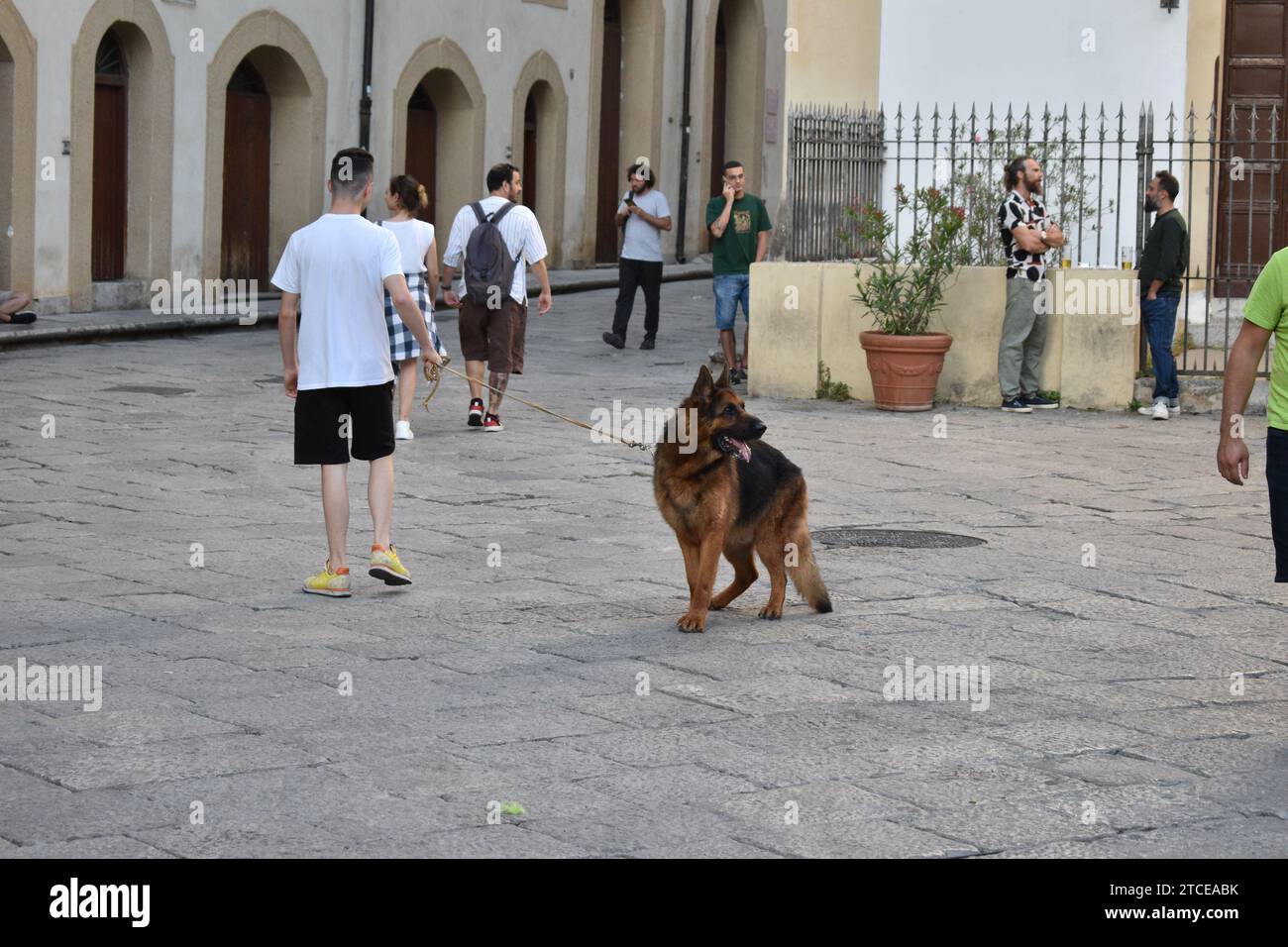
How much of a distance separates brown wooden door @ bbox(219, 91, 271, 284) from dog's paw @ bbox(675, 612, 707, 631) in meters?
16.2

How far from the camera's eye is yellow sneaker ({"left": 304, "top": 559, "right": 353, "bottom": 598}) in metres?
7.68

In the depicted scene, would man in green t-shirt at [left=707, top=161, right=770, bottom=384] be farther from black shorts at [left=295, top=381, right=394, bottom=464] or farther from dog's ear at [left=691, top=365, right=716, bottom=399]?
dog's ear at [left=691, top=365, right=716, bottom=399]

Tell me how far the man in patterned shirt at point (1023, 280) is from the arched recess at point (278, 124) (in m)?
10.3

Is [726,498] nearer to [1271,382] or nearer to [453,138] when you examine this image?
[1271,382]

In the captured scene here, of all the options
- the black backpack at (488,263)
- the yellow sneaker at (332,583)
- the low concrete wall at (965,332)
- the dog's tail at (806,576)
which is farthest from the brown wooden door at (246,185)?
the dog's tail at (806,576)

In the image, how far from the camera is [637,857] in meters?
4.55

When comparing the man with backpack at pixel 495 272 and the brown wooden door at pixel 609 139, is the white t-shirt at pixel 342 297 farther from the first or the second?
the brown wooden door at pixel 609 139

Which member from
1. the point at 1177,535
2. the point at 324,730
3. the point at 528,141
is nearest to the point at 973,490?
the point at 1177,535

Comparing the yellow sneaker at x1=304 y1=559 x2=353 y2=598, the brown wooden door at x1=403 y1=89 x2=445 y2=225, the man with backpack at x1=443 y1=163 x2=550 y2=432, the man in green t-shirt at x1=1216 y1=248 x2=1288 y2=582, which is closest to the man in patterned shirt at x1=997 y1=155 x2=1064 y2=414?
the man with backpack at x1=443 y1=163 x2=550 y2=432

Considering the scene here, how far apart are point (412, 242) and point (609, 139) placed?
18966mm

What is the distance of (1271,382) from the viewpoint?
5766 millimetres
